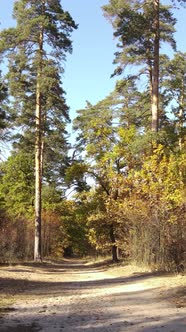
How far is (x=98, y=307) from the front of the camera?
381 inches

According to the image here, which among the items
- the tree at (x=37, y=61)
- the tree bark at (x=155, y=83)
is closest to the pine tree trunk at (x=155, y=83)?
the tree bark at (x=155, y=83)

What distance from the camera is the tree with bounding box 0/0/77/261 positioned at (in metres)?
25.3

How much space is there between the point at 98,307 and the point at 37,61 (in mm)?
18851

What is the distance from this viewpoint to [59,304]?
10234 mm

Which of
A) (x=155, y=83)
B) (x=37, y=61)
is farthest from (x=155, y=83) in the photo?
(x=37, y=61)

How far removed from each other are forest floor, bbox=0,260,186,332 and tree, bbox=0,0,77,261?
13965 millimetres

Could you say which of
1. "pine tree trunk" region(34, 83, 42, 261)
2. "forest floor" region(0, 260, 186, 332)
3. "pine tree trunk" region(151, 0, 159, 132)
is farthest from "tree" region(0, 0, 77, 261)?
"forest floor" region(0, 260, 186, 332)

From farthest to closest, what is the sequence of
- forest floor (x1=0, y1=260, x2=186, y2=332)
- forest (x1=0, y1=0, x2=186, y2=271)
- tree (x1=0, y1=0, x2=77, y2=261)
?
tree (x1=0, y1=0, x2=77, y2=261) < forest (x1=0, y1=0, x2=186, y2=271) < forest floor (x1=0, y1=260, x2=186, y2=332)

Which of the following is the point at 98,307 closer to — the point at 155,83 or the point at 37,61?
the point at 155,83

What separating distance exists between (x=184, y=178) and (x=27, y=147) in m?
13.2

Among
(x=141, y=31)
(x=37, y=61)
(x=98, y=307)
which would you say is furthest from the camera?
(x=37, y=61)

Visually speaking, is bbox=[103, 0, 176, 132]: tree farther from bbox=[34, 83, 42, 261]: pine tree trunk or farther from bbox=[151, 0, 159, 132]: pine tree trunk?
bbox=[34, 83, 42, 261]: pine tree trunk

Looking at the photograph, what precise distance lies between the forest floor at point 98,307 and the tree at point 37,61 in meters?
14.0

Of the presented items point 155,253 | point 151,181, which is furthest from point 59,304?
point 151,181
